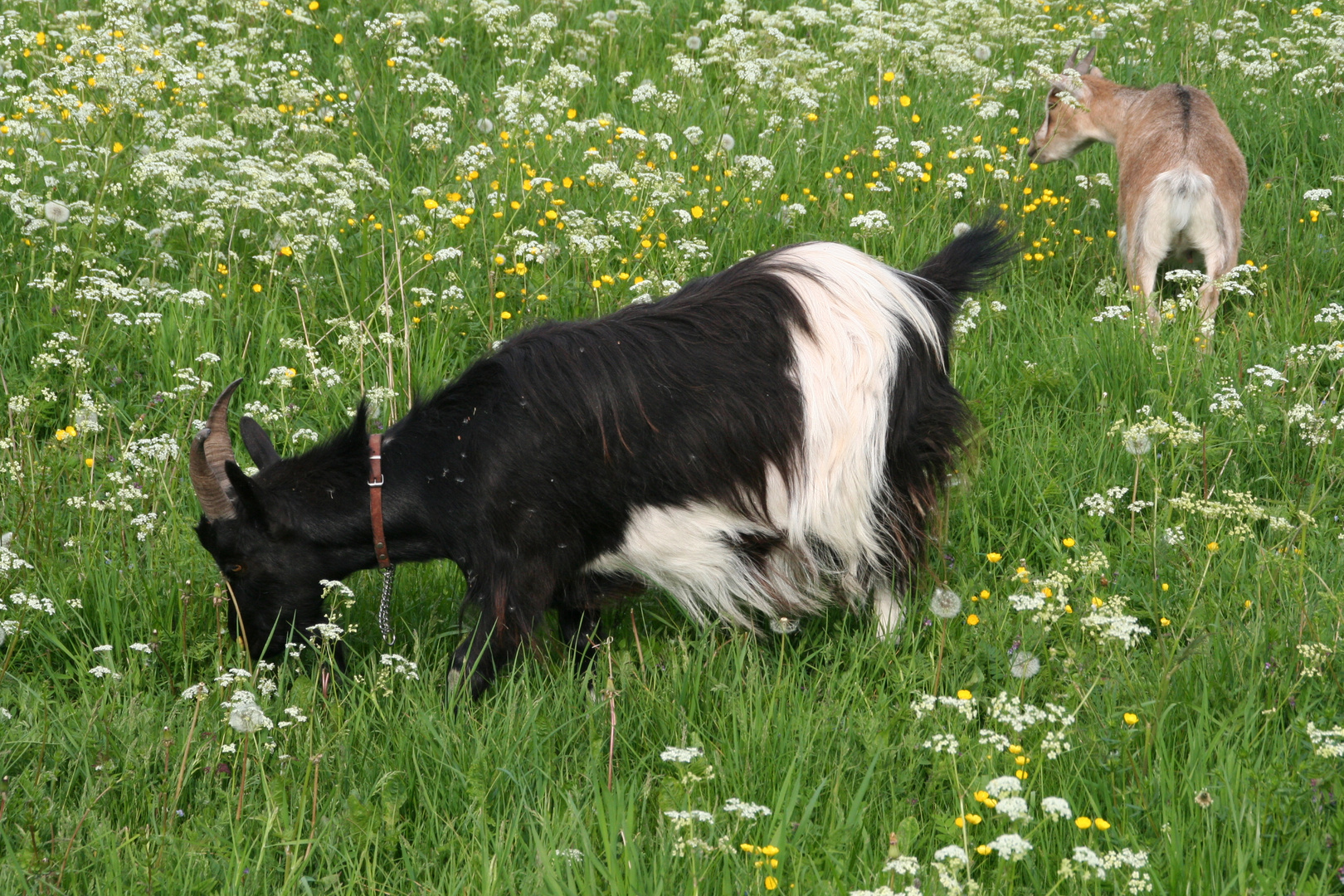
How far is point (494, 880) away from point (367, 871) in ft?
1.10

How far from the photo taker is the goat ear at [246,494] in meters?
3.35

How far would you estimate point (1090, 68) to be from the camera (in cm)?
717

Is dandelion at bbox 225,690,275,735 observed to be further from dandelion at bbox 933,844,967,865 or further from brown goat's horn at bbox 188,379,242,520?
dandelion at bbox 933,844,967,865

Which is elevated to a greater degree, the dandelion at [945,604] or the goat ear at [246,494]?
the goat ear at [246,494]

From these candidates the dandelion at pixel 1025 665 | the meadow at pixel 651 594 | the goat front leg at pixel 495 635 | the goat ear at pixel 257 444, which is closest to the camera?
the meadow at pixel 651 594

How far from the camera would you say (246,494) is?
3.45m

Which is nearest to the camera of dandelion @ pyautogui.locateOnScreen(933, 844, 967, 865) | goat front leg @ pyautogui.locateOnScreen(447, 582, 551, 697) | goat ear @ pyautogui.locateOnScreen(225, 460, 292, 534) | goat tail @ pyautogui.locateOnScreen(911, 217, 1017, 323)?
dandelion @ pyautogui.locateOnScreen(933, 844, 967, 865)

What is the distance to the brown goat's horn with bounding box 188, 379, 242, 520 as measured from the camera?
3457 mm

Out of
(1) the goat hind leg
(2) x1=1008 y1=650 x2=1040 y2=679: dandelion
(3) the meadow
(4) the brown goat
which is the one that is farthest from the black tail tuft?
(4) the brown goat

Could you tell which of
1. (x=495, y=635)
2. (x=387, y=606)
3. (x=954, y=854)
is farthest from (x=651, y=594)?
(x=954, y=854)

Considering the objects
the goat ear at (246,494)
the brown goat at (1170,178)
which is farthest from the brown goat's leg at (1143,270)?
the goat ear at (246,494)

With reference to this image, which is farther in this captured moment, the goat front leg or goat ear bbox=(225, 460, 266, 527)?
the goat front leg

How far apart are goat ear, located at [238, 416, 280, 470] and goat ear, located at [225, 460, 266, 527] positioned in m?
0.27

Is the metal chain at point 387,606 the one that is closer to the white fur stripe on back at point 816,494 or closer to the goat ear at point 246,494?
the goat ear at point 246,494
